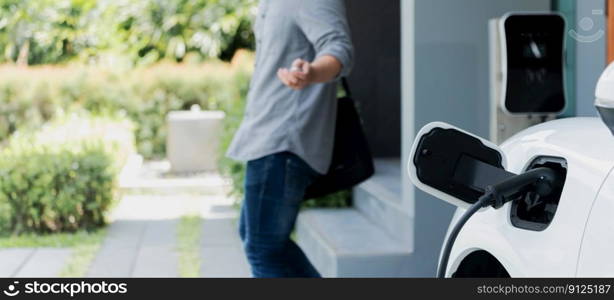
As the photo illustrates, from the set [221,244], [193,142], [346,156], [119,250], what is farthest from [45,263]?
[193,142]

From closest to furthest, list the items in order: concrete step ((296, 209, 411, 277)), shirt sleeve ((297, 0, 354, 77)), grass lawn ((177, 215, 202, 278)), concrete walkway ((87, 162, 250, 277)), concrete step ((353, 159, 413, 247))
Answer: shirt sleeve ((297, 0, 354, 77)) → concrete step ((296, 209, 411, 277)) → concrete step ((353, 159, 413, 247)) → grass lawn ((177, 215, 202, 278)) → concrete walkway ((87, 162, 250, 277))

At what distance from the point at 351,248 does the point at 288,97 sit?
167 cm

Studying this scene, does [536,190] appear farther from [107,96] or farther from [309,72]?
[107,96]

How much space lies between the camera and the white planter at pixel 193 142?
1202 cm

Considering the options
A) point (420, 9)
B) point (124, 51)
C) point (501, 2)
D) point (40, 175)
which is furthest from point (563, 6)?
point (124, 51)

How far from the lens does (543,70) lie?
401cm

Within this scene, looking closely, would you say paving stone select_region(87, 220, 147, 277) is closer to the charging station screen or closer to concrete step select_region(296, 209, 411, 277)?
concrete step select_region(296, 209, 411, 277)

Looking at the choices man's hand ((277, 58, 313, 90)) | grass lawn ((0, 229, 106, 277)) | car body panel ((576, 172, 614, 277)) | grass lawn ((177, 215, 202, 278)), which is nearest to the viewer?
car body panel ((576, 172, 614, 277))

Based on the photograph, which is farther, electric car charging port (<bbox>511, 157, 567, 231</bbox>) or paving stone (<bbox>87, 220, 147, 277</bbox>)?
paving stone (<bbox>87, 220, 147, 277</bbox>)

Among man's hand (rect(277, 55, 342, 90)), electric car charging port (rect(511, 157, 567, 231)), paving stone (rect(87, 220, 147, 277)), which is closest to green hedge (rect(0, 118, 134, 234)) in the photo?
paving stone (rect(87, 220, 147, 277))

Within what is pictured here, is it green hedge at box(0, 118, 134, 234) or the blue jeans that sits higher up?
the blue jeans

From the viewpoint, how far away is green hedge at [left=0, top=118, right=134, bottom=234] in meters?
7.12

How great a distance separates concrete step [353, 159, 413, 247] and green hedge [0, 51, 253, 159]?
21.9ft

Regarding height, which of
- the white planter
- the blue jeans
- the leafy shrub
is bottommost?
the white planter
